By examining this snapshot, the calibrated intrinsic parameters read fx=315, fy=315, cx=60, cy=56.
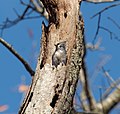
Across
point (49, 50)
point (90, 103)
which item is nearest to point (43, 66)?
point (49, 50)

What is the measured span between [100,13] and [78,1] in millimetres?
407

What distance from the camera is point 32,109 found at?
755 mm

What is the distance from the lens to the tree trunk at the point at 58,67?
2.52 ft

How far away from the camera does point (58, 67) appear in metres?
A: 0.81

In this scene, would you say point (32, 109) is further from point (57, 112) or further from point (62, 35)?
point (62, 35)

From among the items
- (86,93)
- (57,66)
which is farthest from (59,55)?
(86,93)

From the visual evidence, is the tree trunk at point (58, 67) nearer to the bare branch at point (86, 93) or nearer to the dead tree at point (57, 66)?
the dead tree at point (57, 66)

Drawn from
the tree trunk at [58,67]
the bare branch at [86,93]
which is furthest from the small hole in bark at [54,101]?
the bare branch at [86,93]

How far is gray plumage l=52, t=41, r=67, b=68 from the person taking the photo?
2.69 ft

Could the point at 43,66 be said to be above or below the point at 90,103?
below

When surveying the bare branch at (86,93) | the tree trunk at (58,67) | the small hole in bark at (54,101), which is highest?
the bare branch at (86,93)

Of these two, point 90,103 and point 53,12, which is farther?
point 90,103

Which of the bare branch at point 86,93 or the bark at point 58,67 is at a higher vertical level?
the bare branch at point 86,93

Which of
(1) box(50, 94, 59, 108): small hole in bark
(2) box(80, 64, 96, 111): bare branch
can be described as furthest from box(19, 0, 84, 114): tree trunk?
(2) box(80, 64, 96, 111): bare branch
